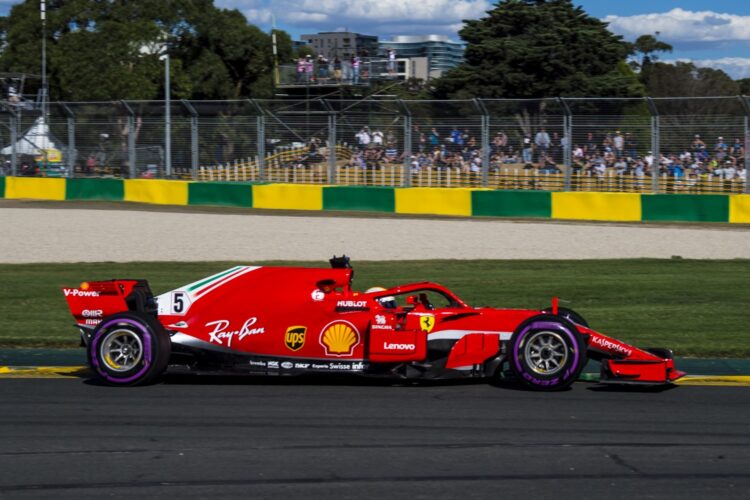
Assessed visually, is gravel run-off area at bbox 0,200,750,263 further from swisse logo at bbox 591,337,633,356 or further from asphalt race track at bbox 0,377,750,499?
swisse logo at bbox 591,337,633,356

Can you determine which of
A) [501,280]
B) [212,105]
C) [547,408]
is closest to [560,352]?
[547,408]

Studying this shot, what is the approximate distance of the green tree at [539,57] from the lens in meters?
49.5

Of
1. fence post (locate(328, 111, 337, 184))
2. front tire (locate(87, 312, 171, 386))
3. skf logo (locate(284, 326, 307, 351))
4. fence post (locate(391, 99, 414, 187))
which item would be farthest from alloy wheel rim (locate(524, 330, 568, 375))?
fence post (locate(328, 111, 337, 184))

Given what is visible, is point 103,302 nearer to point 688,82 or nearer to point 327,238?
point 327,238

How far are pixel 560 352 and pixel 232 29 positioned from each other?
55921 mm

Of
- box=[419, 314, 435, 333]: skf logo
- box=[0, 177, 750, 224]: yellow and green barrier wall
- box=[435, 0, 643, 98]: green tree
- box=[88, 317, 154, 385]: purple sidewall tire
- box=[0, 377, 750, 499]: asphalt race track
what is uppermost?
box=[435, 0, 643, 98]: green tree

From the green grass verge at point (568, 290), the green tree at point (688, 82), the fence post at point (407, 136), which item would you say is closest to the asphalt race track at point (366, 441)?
the green grass verge at point (568, 290)

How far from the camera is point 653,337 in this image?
10383 millimetres

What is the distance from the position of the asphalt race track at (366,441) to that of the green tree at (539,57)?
42.9 metres

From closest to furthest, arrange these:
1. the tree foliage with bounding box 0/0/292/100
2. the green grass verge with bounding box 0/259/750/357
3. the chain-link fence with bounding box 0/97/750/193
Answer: the green grass verge with bounding box 0/259/750/357 → the chain-link fence with bounding box 0/97/750/193 → the tree foliage with bounding box 0/0/292/100

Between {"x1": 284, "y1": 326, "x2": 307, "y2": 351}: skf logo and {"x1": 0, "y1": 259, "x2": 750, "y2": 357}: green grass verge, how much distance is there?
10.5 ft

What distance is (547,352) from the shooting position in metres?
7.59

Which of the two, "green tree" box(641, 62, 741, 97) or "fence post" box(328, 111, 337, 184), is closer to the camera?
"fence post" box(328, 111, 337, 184)

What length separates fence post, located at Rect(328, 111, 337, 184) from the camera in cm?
2686
